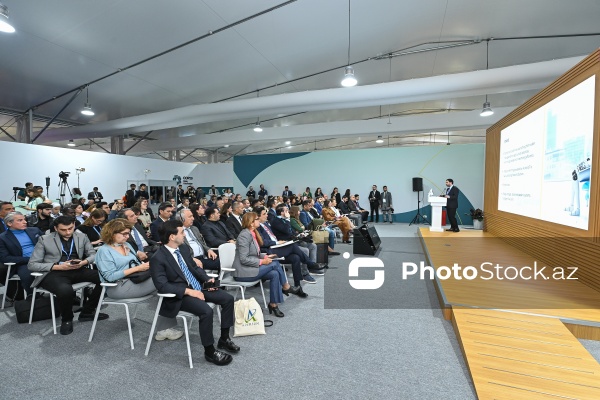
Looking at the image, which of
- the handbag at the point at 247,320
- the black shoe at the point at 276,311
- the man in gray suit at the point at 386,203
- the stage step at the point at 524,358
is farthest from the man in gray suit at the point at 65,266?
the man in gray suit at the point at 386,203

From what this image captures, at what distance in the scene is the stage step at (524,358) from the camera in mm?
2164

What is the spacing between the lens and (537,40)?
22.5 ft

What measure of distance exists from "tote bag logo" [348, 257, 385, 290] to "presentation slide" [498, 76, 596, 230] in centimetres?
259

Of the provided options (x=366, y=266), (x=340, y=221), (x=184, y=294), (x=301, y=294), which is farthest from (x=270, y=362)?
(x=340, y=221)

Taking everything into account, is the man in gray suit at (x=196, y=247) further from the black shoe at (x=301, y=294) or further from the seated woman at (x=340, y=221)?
the seated woman at (x=340, y=221)

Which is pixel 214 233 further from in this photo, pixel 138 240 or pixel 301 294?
pixel 301 294

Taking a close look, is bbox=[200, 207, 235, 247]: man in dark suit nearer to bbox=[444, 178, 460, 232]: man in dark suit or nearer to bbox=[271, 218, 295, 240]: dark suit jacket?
bbox=[271, 218, 295, 240]: dark suit jacket

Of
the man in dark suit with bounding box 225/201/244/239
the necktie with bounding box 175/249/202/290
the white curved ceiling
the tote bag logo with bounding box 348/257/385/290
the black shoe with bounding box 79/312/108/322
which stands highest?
the white curved ceiling

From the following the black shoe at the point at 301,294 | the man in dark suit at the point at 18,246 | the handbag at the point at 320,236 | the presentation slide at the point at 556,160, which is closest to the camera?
the man in dark suit at the point at 18,246

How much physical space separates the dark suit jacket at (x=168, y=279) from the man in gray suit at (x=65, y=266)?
1.20 metres

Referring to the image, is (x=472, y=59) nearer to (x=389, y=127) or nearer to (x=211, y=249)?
(x=389, y=127)

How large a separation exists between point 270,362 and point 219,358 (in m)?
0.42

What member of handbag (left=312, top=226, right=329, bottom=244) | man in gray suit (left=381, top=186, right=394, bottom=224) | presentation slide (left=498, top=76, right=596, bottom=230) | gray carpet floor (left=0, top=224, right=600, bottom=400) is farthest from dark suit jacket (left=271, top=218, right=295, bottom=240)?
man in gray suit (left=381, top=186, right=394, bottom=224)

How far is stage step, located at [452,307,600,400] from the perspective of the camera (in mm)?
2164
